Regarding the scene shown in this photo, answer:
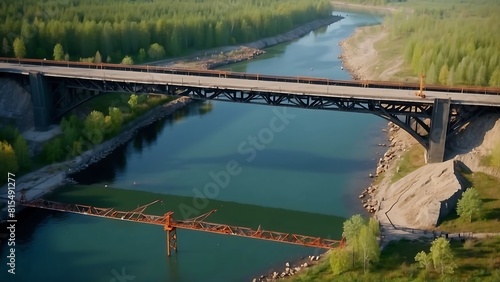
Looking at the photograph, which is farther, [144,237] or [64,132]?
[64,132]

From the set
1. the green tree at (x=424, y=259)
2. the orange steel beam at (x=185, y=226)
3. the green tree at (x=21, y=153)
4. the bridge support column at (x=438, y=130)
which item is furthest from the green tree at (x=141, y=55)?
the green tree at (x=424, y=259)

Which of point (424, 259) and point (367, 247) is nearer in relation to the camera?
point (424, 259)

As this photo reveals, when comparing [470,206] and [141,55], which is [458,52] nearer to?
[470,206]

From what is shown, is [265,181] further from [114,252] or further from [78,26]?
[78,26]

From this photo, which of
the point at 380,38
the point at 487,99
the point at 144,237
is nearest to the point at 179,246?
the point at 144,237

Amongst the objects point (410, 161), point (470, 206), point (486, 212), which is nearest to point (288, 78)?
point (410, 161)

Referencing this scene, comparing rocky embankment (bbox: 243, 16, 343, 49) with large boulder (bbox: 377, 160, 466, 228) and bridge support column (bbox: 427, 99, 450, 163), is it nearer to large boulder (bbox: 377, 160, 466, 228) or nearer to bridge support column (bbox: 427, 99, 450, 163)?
bridge support column (bbox: 427, 99, 450, 163)
